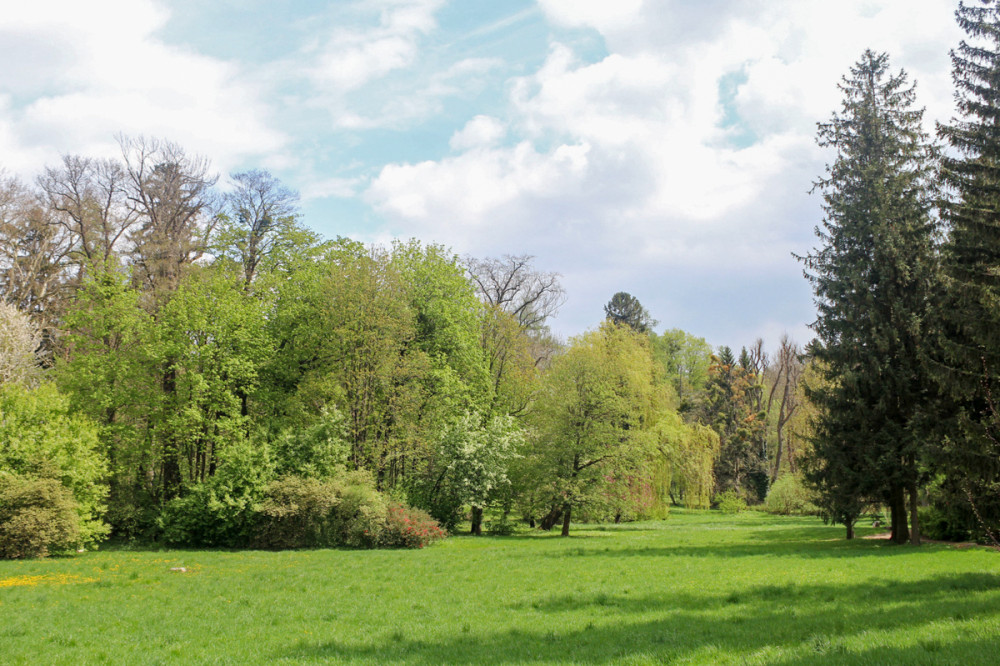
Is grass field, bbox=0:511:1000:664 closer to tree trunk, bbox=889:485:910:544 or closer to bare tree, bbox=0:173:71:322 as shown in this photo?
tree trunk, bbox=889:485:910:544

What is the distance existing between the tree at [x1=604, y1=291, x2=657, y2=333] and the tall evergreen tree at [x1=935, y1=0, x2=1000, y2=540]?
49722 mm

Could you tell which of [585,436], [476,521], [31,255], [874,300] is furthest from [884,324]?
[31,255]

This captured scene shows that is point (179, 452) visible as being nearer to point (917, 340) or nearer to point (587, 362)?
point (587, 362)

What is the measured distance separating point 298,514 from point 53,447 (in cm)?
921

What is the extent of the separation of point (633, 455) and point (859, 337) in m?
10.9

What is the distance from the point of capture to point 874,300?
911 inches

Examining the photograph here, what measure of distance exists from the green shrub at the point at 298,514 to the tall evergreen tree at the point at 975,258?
823 inches

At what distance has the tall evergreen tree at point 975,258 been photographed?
13758 millimetres

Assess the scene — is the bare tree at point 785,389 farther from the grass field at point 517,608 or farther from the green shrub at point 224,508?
the green shrub at point 224,508

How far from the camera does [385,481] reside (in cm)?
3091

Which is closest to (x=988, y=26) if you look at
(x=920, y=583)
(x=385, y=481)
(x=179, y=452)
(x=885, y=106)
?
(x=885, y=106)

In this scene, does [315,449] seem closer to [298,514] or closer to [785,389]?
[298,514]

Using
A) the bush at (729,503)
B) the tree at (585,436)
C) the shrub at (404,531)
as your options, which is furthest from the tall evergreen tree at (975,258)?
the bush at (729,503)

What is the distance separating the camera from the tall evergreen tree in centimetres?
1376
